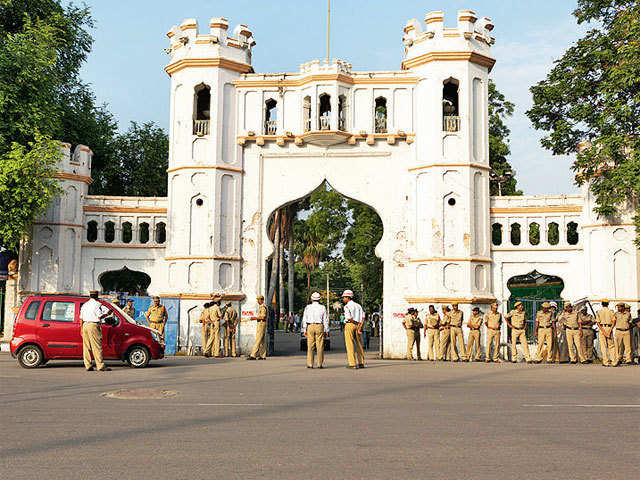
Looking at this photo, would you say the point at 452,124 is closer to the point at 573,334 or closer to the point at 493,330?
the point at 493,330

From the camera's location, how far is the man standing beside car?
15273 millimetres

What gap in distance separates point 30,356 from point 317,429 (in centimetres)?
1035

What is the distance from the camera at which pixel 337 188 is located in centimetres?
2361

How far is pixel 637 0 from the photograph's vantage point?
2064cm

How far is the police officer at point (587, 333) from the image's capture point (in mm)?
20516

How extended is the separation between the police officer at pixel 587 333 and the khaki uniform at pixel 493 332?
7.89ft

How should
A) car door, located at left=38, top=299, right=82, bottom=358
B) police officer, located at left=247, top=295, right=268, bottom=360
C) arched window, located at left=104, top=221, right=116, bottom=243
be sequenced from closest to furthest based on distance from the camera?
car door, located at left=38, top=299, right=82, bottom=358 → police officer, located at left=247, top=295, right=268, bottom=360 → arched window, located at left=104, top=221, right=116, bottom=243

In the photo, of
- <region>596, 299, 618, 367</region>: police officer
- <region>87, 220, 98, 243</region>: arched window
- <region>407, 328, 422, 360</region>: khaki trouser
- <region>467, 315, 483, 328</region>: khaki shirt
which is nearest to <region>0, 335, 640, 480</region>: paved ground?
<region>596, 299, 618, 367</region>: police officer

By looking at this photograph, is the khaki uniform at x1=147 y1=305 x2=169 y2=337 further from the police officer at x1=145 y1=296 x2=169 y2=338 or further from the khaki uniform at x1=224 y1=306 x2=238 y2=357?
the khaki uniform at x1=224 y1=306 x2=238 y2=357

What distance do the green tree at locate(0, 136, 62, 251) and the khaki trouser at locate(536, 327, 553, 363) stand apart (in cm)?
1558

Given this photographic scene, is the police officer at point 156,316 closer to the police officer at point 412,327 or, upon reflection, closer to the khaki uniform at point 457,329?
the police officer at point 412,327

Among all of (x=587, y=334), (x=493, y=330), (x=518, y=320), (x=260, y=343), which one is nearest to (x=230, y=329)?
(x=260, y=343)

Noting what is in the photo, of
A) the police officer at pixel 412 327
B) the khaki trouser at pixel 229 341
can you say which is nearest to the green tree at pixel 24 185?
the khaki trouser at pixel 229 341

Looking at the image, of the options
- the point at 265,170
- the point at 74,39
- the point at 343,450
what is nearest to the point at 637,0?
the point at 265,170
